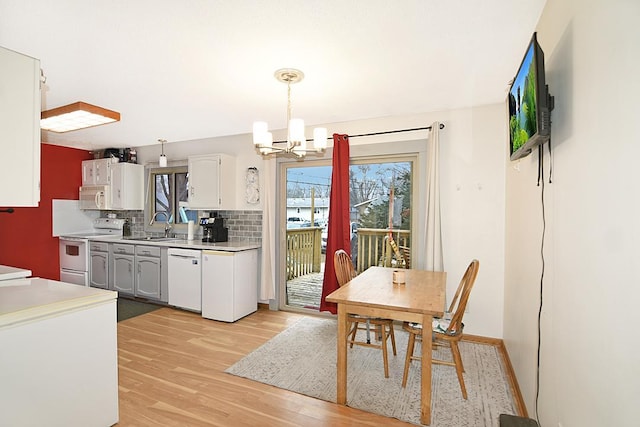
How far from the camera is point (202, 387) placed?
2441 millimetres

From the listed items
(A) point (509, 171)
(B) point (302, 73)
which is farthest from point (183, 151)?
(A) point (509, 171)

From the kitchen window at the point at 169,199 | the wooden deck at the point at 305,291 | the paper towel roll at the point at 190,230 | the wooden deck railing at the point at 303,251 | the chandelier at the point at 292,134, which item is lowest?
the wooden deck at the point at 305,291

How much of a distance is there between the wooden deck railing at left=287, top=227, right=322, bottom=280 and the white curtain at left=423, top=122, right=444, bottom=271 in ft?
5.20

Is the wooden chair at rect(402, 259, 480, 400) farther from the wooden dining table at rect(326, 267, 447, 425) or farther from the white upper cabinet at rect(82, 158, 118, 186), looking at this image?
the white upper cabinet at rect(82, 158, 118, 186)

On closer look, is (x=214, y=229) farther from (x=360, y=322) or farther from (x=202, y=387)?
(x=360, y=322)

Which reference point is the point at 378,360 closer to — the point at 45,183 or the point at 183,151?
the point at 183,151

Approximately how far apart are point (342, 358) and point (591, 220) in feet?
5.62

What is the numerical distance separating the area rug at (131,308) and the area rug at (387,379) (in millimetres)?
2087

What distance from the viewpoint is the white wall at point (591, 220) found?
89 centimetres

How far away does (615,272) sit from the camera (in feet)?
3.16

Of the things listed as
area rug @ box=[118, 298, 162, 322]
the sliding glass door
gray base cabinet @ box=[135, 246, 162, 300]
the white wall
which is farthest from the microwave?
the white wall

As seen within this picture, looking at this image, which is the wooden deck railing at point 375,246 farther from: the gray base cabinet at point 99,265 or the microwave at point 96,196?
the microwave at point 96,196

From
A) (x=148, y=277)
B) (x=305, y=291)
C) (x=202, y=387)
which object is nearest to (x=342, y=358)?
(x=202, y=387)

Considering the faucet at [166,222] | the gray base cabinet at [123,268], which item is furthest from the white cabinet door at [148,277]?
the faucet at [166,222]
